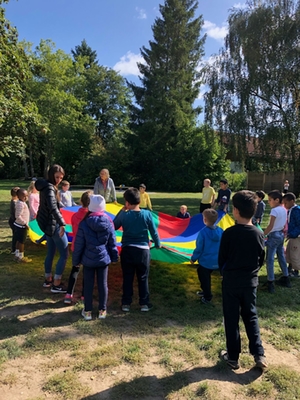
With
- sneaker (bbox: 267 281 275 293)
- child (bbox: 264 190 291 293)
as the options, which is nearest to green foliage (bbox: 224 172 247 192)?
child (bbox: 264 190 291 293)

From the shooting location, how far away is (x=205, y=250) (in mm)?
4289

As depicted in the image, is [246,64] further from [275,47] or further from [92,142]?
[92,142]

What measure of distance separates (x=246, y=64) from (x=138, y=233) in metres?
18.0

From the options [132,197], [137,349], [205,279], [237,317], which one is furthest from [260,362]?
[132,197]

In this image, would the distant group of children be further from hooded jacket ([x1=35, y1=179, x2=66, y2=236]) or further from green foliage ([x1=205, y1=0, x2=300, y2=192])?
green foliage ([x1=205, y1=0, x2=300, y2=192])

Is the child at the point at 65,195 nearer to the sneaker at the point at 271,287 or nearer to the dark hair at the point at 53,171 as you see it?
the dark hair at the point at 53,171

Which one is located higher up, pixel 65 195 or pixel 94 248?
pixel 65 195

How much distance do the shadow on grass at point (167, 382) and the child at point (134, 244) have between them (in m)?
1.32

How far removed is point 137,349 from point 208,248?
63.8 inches

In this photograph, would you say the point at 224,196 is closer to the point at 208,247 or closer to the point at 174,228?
the point at 174,228

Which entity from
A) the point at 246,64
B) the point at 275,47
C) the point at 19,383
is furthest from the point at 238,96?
the point at 19,383

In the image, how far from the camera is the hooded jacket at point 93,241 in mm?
3736

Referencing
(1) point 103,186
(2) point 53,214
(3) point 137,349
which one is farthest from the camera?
(1) point 103,186

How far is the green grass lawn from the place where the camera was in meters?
2.64
